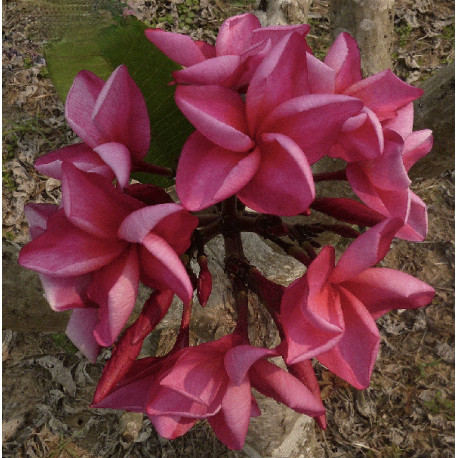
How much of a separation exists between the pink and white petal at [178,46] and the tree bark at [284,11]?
3.34ft

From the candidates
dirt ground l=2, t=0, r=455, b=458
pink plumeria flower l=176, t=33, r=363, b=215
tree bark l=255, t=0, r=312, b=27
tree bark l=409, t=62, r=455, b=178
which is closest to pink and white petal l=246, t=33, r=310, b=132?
pink plumeria flower l=176, t=33, r=363, b=215

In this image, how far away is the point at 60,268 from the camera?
0.57 meters

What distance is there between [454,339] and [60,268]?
2142mm

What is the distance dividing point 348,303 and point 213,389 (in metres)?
0.22

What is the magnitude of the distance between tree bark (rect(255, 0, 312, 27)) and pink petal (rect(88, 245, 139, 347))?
3.98 feet

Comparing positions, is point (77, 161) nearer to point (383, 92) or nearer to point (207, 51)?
point (207, 51)

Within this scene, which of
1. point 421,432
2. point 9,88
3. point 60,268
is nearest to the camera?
point 60,268

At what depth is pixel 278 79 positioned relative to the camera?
0.58 meters

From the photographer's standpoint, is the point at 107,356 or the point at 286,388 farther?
the point at 107,356

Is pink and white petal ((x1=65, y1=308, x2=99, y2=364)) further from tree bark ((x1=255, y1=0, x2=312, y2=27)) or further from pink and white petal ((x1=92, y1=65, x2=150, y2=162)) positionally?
tree bark ((x1=255, y1=0, x2=312, y2=27))

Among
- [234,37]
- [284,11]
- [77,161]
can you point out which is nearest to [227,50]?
[234,37]

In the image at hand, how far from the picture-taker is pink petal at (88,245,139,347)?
1.91ft

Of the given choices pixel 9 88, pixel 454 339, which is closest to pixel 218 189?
pixel 454 339

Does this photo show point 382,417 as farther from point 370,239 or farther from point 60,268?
point 60,268
